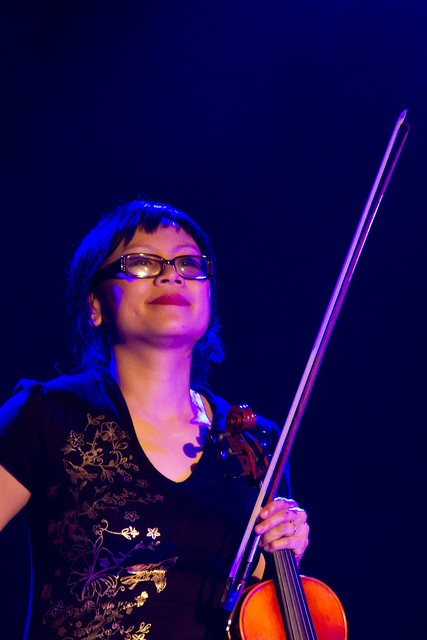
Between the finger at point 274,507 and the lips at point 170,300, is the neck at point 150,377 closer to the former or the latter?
the lips at point 170,300

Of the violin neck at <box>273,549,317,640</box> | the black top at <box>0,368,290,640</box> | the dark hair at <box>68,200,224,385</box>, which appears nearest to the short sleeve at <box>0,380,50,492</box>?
the black top at <box>0,368,290,640</box>

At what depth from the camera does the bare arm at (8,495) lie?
1057mm

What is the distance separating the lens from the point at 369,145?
2.12 m

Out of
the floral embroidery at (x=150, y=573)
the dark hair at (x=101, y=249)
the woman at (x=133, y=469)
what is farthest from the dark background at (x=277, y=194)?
the floral embroidery at (x=150, y=573)

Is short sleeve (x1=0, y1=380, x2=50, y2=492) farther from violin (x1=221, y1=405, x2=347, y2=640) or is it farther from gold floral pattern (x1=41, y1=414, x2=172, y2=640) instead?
violin (x1=221, y1=405, x2=347, y2=640)

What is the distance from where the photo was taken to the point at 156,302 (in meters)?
1.27

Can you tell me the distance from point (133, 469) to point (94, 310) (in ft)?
1.56

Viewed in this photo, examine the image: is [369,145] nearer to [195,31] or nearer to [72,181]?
[195,31]

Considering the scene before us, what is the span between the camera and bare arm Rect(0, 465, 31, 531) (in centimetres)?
106

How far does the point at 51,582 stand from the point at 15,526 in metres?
0.70

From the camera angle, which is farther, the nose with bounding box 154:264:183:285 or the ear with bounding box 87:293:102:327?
the ear with bounding box 87:293:102:327

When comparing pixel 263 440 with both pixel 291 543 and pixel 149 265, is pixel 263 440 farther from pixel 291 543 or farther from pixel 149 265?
pixel 149 265

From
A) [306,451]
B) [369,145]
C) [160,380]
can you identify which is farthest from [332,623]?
[369,145]

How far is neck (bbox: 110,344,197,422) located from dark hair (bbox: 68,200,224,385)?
154mm
